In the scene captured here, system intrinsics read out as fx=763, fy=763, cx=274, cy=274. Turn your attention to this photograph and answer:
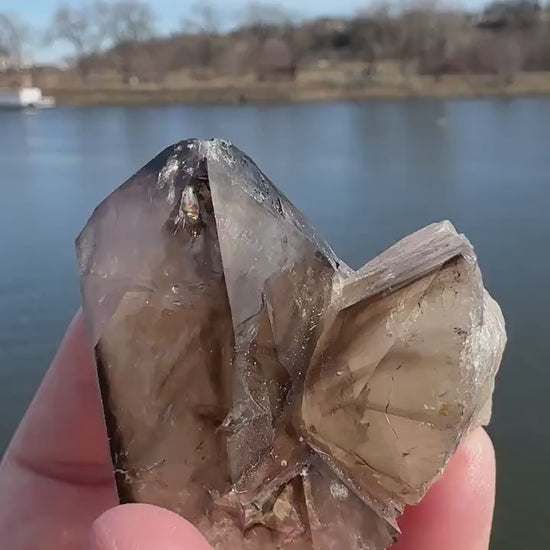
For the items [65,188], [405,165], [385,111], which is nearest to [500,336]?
[65,188]

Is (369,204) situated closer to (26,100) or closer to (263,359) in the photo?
(263,359)

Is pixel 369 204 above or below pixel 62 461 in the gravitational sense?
below

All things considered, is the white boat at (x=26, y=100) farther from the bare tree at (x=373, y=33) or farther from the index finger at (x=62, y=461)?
the index finger at (x=62, y=461)

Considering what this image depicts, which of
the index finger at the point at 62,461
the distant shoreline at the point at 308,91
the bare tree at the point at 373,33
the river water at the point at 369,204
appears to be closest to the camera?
the index finger at the point at 62,461

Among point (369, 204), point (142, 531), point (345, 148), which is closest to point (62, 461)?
point (142, 531)

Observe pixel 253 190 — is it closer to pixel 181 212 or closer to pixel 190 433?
pixel 181 212

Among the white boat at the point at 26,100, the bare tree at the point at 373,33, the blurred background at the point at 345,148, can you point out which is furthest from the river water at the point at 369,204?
the bare tree at the point at 373,33
